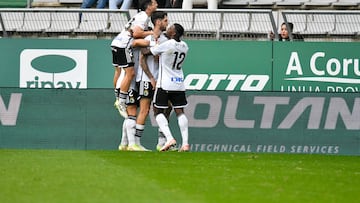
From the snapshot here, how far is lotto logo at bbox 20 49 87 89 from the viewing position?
25.8 m

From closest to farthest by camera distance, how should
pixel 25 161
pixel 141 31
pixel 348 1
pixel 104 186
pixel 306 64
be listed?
pixel 104 186
pixel 25 161
pixel 141 31
pixel 306 64
pixel 348 1

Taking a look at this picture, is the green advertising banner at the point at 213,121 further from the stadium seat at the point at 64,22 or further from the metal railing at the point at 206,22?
the stadium seat at the point at 64,22

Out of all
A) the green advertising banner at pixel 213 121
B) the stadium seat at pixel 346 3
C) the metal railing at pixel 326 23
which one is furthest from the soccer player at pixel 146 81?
the stadium seat at pixel 346 3

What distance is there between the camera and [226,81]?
25.4 m

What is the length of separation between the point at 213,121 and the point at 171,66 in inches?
103

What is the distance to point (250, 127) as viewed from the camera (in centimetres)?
2125

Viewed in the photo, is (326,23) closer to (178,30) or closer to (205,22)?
(205,22)

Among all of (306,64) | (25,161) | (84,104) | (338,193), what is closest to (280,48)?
(306,64)

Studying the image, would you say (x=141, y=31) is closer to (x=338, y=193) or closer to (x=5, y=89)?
(x=5, y=89)

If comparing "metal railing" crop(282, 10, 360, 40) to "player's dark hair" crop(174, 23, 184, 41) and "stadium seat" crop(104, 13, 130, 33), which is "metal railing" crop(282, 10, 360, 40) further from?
"player's dark hair" crop(174, 23, 184, 41)

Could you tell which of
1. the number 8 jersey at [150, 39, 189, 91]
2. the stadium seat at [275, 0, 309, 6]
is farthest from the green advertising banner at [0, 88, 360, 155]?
the stadium seat at [275, 0, 309, 6]

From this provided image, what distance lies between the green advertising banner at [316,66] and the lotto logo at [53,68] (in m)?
4.40

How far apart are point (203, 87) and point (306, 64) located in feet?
7.61

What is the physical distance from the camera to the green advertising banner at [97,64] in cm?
2531
